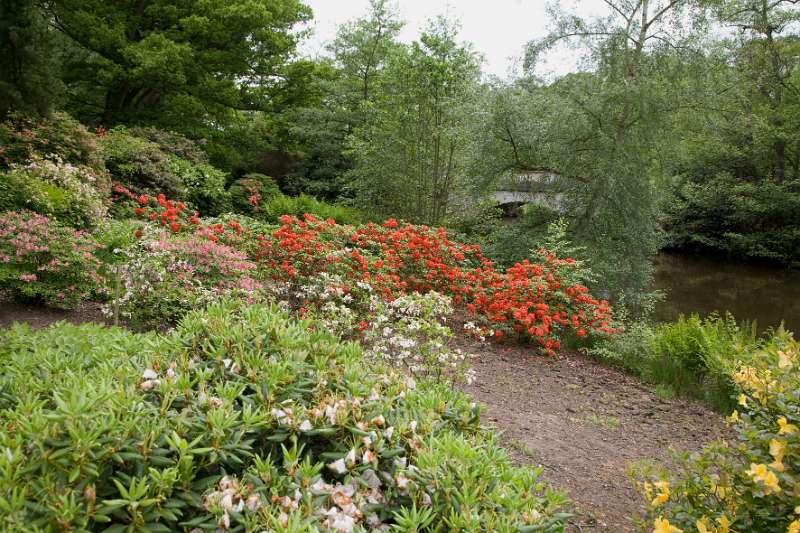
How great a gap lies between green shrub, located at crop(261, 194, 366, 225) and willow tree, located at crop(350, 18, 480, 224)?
29.5 inches

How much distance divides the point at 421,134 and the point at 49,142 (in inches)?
274

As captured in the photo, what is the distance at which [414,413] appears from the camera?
185cm

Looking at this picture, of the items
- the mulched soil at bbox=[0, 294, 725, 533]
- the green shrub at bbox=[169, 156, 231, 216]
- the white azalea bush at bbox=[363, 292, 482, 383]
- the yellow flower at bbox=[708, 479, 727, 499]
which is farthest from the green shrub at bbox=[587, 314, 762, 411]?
the green shrub at bbox=[169, 156, 231, 216]

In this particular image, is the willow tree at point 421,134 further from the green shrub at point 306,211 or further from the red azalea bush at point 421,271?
the red azalea bush at point 421,271

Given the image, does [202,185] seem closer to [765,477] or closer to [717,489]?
[717,489]

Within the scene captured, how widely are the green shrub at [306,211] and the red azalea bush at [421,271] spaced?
11.6 feet

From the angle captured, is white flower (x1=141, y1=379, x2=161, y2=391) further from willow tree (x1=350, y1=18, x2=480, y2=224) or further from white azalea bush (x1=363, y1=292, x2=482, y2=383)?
willow tree (x1=350, y1=18, x2=480, y2=224)

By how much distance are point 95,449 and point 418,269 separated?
21.4 ft

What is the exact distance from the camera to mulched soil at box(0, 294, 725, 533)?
130 inches

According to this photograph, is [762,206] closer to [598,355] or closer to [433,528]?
[598,355]

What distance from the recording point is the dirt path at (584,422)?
3287 millimetres

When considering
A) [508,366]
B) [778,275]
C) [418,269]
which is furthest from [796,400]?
[778,275]

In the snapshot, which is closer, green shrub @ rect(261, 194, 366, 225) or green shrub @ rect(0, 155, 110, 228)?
green shrub @ rect(0, 155, 110, 228)

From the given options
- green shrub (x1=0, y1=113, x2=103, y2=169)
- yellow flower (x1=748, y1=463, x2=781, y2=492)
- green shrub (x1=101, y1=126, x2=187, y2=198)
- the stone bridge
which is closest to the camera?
yellow flower (x1=748, y1=463, x2=781, y2=492)
